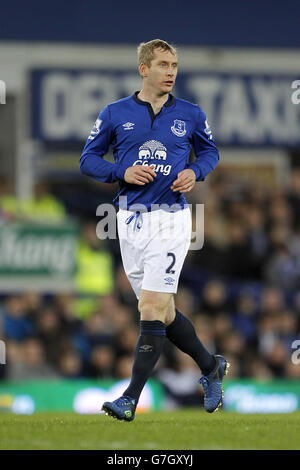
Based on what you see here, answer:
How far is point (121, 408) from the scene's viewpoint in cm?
689

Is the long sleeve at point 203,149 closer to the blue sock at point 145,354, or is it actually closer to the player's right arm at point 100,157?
the player's right arm at point 100,157

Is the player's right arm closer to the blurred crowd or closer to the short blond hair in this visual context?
the short blond hair

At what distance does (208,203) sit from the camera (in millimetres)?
17781

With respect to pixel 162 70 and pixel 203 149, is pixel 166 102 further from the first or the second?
pixel 203 149

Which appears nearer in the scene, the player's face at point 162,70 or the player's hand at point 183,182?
the player's hand at point 183,182

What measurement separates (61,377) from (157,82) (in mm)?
7305

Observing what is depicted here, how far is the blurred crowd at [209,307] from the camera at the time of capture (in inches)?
548

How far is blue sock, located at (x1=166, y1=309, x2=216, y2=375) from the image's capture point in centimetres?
734

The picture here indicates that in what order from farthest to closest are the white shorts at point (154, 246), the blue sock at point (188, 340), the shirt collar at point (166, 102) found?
1. the blue sock at point (188, 340)
2. the shirt collar at point (166, 102)
3. the white shorts at point (154, 246)

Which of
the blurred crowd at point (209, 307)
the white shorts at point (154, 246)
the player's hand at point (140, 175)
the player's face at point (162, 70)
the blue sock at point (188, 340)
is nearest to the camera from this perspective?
the player's hand at point (140, 175)

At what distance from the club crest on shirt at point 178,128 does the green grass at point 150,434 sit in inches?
74.4

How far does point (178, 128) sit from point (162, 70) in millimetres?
393

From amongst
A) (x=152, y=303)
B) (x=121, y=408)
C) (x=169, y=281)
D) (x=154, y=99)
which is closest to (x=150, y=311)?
(x=152, y=303)

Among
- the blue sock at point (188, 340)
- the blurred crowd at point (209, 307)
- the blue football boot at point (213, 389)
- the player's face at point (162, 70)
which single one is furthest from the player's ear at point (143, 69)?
the blurred crowd at point (209, 307)
